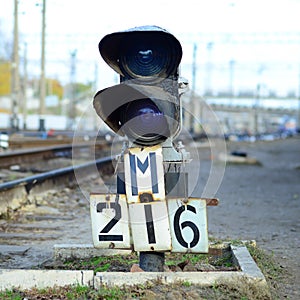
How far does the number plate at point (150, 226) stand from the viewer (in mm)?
4215

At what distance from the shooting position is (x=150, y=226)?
13.9 feet

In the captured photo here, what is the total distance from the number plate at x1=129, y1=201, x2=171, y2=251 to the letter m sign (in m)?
0.06

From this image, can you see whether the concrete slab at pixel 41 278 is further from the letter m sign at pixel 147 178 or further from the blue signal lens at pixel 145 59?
the blue signal lens at pixel 145 59

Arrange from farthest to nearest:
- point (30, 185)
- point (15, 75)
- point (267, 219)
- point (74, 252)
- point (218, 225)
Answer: point (15, 75)
point (30, 185)
point (267, 219)
point (218, 225)
point (74, 252)

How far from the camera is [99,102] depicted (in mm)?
4266

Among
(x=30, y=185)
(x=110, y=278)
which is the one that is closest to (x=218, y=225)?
(x=30, y=185)

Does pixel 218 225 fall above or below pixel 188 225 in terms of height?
below

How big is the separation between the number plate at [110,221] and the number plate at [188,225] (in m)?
0.33

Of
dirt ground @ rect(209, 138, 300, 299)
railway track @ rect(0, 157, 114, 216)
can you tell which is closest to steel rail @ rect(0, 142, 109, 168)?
railway track @ rect(0, 157, 114, 216)

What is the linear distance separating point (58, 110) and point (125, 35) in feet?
311

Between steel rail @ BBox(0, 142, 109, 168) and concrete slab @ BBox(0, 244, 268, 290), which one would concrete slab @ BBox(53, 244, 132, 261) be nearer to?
concrete slab @ BBox(0, 244, 268, 290)

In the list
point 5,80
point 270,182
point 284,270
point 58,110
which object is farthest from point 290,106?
point 284,270

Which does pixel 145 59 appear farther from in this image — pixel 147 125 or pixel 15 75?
pixel 15 75

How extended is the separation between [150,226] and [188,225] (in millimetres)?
272
